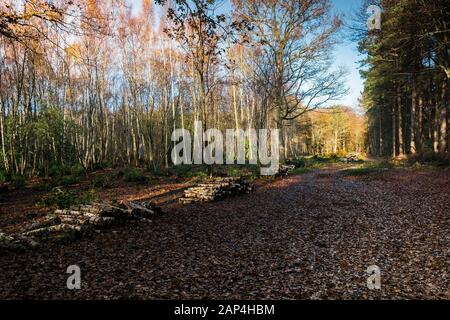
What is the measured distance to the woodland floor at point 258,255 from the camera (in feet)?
12.9

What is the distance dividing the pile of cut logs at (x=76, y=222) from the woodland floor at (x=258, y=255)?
31 cm

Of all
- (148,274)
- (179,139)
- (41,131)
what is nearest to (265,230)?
(148,274)

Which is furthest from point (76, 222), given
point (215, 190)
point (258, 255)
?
point (215, 190)

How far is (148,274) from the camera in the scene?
4422 mm

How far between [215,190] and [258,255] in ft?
18.6

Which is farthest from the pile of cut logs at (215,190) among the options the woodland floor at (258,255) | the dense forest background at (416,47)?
the dense forest background at (416,47)

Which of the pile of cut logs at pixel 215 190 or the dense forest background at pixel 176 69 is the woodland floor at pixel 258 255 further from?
the dense forest background at pixel 176 69

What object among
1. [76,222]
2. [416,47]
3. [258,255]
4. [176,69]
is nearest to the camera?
[258,255]

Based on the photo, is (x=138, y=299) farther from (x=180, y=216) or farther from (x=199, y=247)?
(x=180, y=216)

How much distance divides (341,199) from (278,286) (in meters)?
6.98

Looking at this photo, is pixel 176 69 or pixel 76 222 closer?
pixel 76 222

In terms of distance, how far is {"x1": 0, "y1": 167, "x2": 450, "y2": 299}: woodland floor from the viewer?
3920 mm

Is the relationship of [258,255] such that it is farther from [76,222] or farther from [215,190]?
[215,190]

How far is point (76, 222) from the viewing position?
664cm
